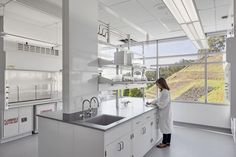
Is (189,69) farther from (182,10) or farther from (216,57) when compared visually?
(182,10)

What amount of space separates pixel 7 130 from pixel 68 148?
7.53ft

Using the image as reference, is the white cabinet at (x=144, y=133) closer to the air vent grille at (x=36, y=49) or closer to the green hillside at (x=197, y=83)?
the green hillside at (x=197, y=83)

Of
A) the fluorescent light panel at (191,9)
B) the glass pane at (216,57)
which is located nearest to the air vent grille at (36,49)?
the fluorescent light panel at (191,9)

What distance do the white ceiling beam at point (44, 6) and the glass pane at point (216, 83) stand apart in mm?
4545

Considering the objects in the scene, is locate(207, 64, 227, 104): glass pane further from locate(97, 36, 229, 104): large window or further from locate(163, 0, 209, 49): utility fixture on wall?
locate(163, 0, 209, 49): utility fixture on wall

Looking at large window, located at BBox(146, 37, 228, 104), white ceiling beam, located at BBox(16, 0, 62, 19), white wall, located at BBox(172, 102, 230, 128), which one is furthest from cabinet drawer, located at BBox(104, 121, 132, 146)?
large window, located at BBox(146, 37, 228, 104)

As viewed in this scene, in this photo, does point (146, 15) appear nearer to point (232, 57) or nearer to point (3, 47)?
point (232, 57)

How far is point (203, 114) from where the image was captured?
184 inches

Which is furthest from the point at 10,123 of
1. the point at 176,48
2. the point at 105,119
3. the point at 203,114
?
the point at 176,48

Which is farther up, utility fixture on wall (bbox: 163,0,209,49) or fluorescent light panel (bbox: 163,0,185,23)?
utility fixture on wall (bbox: 163,0,209,49)

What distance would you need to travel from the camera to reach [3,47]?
3549mm

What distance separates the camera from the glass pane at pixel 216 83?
15.5 ft

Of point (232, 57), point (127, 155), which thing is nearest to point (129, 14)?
point (232, 57)

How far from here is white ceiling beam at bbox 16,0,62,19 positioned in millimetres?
2898
